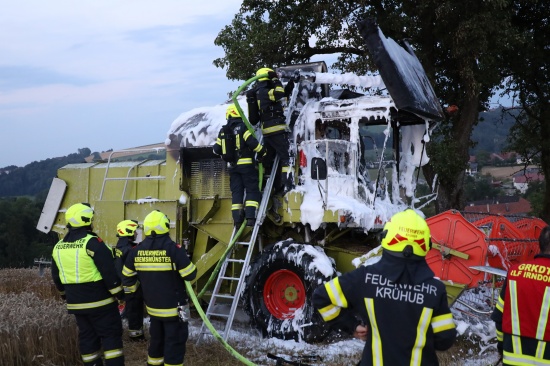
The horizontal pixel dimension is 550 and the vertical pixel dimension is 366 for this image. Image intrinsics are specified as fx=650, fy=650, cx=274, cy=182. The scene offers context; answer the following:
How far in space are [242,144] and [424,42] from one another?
10076 millimetres

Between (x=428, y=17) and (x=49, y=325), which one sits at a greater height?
(x=428, y=17)

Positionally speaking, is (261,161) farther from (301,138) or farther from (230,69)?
(230,69)

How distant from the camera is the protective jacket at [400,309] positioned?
3.75m

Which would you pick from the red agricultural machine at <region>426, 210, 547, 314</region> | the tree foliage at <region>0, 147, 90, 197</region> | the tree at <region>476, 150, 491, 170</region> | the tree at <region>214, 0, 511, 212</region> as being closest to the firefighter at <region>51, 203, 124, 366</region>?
the red agricultural machine at <region>426, 210, 547, 314</region>

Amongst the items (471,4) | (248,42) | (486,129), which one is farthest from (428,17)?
(486,129)

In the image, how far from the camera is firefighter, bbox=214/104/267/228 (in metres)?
8.71

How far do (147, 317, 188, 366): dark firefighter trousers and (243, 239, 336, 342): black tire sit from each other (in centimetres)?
201

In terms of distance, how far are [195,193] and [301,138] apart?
190 cm

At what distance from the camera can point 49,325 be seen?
7590mm

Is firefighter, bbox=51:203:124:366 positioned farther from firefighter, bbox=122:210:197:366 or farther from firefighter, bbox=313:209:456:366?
firefighter, bbox=313:209:456:366

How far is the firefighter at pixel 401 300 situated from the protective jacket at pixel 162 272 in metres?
3.00

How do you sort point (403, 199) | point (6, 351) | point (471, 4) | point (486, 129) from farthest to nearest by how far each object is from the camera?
point (486, 129), point (471, 4), point (403, 199), point (6, 351)

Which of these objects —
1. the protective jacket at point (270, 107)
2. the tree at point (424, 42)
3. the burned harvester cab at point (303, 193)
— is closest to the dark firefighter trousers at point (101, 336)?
the burned harvester cab at point (303, 193)

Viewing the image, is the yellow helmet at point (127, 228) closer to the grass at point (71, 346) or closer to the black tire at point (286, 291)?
the grass at point (71, 346)
